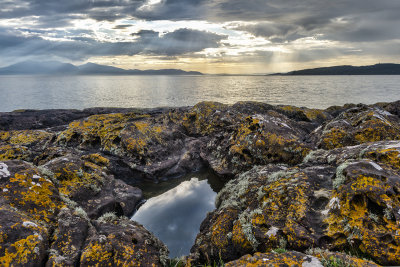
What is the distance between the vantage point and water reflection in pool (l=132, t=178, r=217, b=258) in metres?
7.61

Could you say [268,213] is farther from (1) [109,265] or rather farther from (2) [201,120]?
(2) [201,120]

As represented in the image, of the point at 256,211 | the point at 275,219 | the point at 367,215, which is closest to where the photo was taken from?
the point at 367,215

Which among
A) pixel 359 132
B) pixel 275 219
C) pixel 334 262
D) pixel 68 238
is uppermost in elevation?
pixel 359 132

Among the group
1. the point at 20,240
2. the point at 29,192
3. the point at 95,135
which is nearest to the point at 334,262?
the point at 20,240

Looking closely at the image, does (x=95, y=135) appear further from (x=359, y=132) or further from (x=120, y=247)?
(x=359, y=132)

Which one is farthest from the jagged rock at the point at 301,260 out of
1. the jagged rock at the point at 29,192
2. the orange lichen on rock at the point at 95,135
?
the orange lichen on rock at the point at 95,135

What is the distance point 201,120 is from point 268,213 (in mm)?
11405

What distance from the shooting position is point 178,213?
9.13 meters

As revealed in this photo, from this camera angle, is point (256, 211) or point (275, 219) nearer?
point (275, 219)

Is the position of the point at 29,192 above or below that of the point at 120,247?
above

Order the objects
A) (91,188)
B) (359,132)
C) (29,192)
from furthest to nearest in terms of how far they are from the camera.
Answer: (359,132), (91,188), (29,192)

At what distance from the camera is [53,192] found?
6.13 meters

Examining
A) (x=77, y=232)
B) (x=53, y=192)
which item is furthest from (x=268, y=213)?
(x=53, y=192)

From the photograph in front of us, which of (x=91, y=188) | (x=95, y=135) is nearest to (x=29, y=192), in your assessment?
(x=91, y=188)
